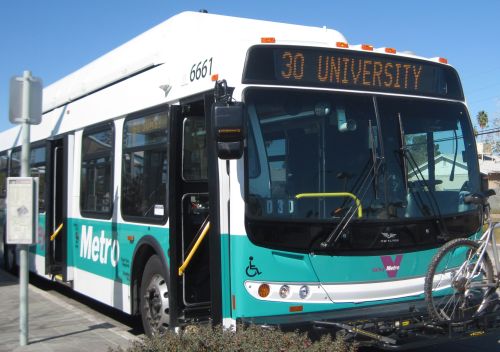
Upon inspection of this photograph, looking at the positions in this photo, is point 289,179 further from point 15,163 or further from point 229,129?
point 15,163

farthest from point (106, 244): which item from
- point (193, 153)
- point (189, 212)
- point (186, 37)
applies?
Result: point (186, 37)

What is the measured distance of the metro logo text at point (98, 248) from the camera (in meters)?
8.19

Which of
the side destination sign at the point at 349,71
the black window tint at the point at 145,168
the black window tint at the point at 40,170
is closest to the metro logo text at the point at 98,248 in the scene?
the black window tint at the point at 145,168

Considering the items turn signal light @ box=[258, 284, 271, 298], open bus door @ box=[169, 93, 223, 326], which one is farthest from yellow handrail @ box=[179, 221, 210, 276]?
turn signal light @ box=[258, 284, 271, 298]

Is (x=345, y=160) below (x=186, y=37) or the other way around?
below

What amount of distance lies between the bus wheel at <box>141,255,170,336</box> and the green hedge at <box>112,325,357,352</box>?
2216 millimetres

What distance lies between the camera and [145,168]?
7.43 meters

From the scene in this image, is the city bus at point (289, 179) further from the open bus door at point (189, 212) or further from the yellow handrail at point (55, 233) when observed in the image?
the yellow handrail at point (55, 233)

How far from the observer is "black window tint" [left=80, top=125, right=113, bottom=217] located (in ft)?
27.7

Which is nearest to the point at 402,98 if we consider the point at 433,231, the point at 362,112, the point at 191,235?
the point at 362,112

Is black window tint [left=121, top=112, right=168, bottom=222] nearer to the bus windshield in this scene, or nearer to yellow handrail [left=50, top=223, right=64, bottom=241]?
the bus windshield

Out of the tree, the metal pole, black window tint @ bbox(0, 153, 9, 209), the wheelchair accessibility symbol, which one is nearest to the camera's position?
the wheelchair accessibility symbol

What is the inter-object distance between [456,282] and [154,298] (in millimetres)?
3277

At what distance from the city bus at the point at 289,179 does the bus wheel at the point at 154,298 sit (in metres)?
0.02
